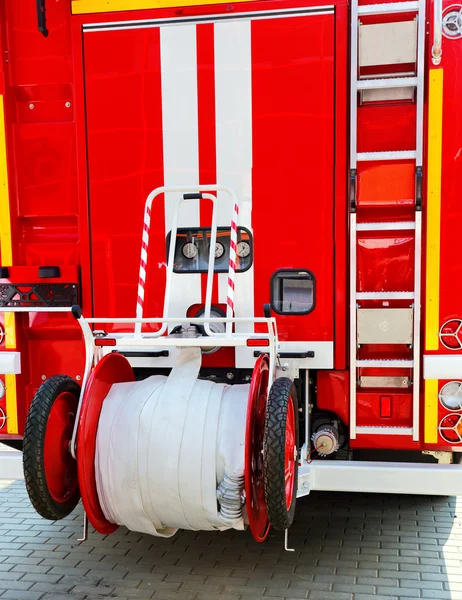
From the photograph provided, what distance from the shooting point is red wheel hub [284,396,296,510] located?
2.91 metres

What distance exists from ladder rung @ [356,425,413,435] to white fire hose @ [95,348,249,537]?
712 millimetres

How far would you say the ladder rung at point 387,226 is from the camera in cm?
325

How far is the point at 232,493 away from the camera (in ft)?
9.38

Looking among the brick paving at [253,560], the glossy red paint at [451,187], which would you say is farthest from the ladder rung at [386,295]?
the brick paving at [253,560]

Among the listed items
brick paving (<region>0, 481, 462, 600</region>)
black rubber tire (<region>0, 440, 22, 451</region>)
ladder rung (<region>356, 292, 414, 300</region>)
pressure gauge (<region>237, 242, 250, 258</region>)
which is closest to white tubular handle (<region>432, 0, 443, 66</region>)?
ladder rung (<region>356, 292, 414, 300</region>)

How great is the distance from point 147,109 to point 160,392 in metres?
1.53

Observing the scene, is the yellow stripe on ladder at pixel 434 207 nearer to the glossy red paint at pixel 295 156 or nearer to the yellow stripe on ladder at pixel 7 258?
the glossy red paint at pixel 295 156

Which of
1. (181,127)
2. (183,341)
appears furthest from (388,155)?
(183,341)

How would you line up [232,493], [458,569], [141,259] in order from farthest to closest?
[458,569]
[141,259]
[232,493]

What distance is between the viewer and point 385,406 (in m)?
3.34

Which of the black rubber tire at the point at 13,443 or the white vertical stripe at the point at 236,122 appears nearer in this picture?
the white vertical stripe at the point at 236,122

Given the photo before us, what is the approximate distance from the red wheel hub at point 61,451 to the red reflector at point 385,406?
1567 millimetres

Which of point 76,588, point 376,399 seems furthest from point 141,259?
point 76,588

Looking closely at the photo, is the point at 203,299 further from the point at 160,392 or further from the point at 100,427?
the point at 100,427
